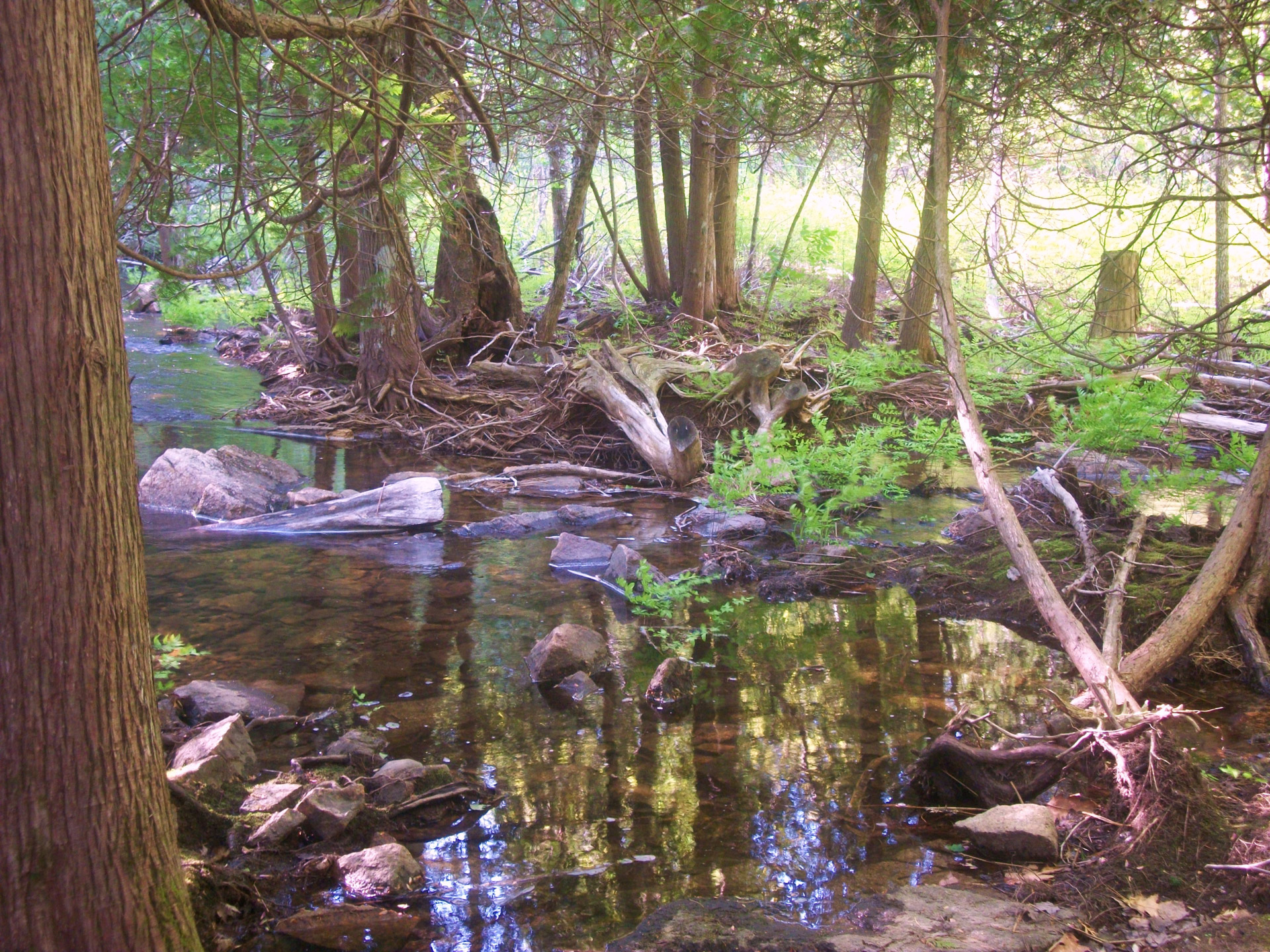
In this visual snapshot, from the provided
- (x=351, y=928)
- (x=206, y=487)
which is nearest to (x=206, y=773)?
(x=351, y=928)

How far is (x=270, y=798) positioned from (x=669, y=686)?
2.13m

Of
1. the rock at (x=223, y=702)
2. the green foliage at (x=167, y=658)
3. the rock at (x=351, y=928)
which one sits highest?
the green foliage at (x=167, y=658)

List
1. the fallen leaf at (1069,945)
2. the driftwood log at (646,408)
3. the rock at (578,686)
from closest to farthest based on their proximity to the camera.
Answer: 1. the fallen leaf at (1069,945)
2. the rock at (578,686)
3. the driftwood log at (646,408)

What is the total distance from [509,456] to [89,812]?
9472 mm

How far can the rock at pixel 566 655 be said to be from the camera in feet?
17.1

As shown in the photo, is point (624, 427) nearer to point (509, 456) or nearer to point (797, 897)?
point (509, 456)

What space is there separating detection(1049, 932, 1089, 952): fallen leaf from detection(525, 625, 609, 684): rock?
2.96m

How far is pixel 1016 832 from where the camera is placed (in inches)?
137

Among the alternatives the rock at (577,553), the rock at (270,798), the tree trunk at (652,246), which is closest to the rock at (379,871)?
the rock at (270,798)

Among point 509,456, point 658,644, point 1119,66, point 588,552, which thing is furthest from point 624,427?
point 1119,66

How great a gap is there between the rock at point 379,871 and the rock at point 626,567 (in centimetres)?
349

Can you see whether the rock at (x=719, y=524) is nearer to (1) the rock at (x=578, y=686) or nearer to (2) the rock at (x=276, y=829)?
(1) the rock at (x=578, y=686)

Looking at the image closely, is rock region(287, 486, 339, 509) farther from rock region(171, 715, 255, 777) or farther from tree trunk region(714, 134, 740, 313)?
tree trunk region(714, 134, 740, 313)

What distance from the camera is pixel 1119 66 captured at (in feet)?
19.6
